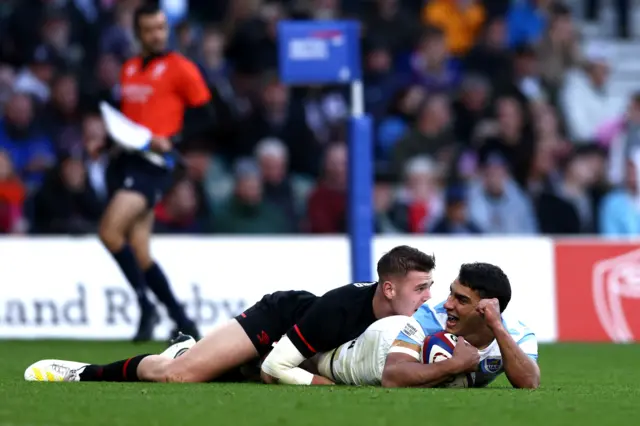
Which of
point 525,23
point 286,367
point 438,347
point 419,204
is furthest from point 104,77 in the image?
point 438,347

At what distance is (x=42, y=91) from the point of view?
15.2 meters

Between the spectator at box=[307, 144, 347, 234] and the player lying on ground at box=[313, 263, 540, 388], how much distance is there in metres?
6.69

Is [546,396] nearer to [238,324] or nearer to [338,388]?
[338,388]

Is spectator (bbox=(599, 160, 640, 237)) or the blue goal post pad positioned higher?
the blue goal post pad

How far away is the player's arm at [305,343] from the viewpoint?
7.29 m

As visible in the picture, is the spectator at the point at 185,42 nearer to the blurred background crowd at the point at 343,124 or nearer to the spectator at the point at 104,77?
the blurred background crowd at the point at 343,124

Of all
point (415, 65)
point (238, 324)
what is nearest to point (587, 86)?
point (415, 65)

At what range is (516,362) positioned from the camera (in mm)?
6973

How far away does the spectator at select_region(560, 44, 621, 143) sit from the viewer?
16797 mm

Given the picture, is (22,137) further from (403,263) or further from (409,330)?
(409,330)

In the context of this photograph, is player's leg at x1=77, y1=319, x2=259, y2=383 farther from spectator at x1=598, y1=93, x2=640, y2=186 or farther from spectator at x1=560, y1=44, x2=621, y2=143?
spectator at x1=560, y1=44, x2=621, y2=143

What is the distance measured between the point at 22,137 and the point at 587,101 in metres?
6.55

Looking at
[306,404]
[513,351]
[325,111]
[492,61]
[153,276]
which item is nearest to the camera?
[306,404]

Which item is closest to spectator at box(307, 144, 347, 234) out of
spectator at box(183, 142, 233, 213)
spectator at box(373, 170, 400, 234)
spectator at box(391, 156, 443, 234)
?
spectator at box(373, 170, 400, 234)
